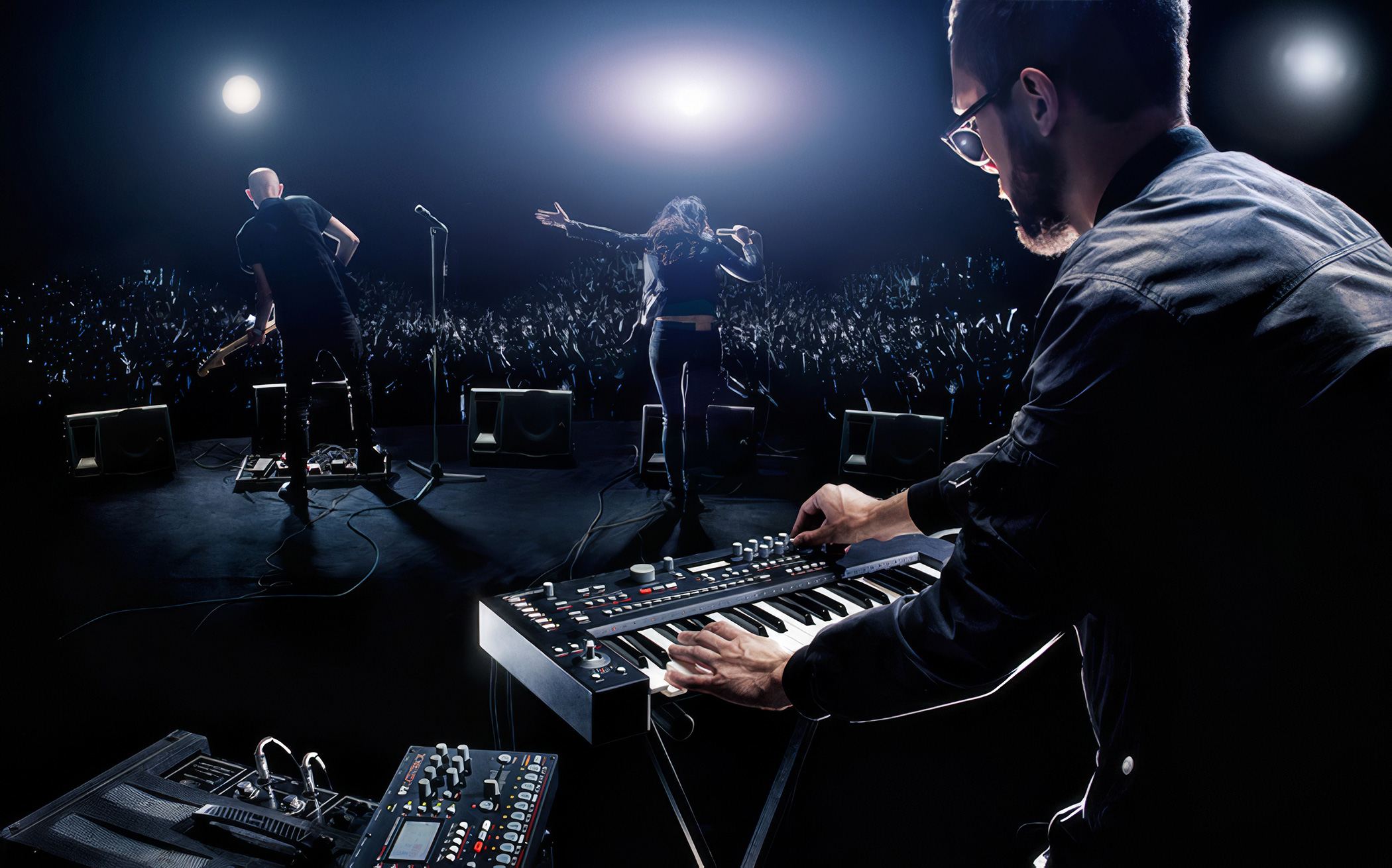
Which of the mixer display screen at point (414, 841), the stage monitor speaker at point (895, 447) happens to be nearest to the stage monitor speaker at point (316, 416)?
the stage monitor speaker at point (895, 447)

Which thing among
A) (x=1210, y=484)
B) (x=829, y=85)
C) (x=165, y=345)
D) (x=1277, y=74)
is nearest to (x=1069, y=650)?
(x=1210, y=484)

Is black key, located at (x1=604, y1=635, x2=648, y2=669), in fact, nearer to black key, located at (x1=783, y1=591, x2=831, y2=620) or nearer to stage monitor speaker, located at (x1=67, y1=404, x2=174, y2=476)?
black key, located at (x1=783, y1=591, x2=831, y2=620)

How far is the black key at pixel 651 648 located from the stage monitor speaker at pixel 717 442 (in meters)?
3.37

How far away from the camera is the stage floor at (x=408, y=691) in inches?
60.4

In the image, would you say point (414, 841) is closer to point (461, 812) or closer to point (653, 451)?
point (461, 812)

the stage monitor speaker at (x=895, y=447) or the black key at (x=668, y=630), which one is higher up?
the black key at (x=668, y=630)

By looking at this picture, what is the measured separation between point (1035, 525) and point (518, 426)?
4.36 meters

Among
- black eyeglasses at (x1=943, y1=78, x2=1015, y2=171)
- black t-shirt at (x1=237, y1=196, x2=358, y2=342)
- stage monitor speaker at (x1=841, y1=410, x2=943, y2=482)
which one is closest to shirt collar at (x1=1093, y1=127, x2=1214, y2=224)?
black eyeglasses at (x1=943, y1=78, x2=1015, y2=171)

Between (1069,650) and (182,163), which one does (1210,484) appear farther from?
(182,163)

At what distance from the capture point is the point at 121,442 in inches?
165

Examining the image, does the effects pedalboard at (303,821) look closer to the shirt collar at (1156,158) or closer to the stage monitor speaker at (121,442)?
the shirt collar at (1156,158)

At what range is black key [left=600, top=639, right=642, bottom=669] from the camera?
0.93 meters

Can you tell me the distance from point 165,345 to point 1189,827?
22.4 feet

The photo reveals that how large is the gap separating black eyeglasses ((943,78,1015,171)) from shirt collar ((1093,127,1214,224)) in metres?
0.17
